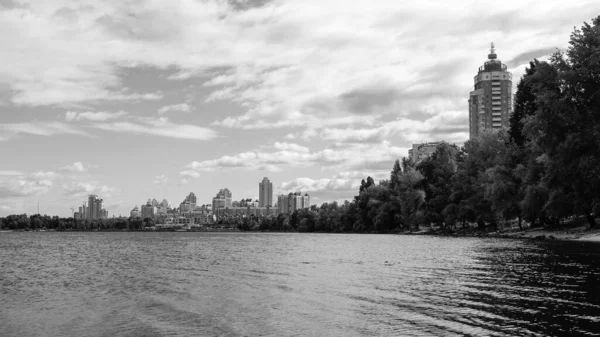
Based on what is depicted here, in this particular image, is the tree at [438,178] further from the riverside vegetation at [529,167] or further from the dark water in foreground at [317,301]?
the dark water in foreground at [317,301]

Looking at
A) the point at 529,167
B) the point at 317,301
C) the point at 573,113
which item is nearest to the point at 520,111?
the point at 529,167

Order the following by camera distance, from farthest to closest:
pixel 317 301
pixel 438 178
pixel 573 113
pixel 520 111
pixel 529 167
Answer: pixel 438 178
pixel 520 111
pixel 529 167
pixel 573 113
pixel 317 301

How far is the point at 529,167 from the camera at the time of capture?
7719 cm

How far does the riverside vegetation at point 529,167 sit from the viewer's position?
57531mm

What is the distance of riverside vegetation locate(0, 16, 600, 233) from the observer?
189 feet

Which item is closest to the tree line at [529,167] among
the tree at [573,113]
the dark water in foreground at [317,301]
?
the tree at [573,113]

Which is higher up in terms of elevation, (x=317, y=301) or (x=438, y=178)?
(x=438, y=178)

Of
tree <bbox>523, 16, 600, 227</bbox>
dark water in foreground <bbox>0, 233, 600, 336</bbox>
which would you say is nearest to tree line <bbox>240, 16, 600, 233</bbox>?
tree <bbox>523, 16, 600, 227</bbox>

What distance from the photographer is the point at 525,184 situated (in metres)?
83.6

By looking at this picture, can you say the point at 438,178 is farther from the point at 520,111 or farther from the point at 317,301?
the point at 317,301

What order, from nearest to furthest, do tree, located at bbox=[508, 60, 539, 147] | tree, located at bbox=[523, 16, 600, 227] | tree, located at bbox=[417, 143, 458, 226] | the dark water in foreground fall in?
the dark water in foreground, tree, located at bbox=[523, 16, 600, 227], tree, located at bbox=[508, 60, 539, 147], tree, located at bbox=[417, 143, 458, 226]

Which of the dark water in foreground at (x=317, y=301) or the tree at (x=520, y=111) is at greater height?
the tree at (x=520, y=111)

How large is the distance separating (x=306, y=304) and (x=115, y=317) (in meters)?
7.60

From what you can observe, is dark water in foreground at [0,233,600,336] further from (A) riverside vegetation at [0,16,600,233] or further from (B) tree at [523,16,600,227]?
(A) riverside vegetation at [0,16,600,233]
